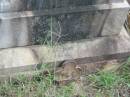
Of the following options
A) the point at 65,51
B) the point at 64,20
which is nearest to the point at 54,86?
the point at 65,51

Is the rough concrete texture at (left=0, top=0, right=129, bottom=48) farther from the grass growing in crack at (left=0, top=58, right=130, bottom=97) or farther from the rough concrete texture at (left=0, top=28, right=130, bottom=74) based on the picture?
the grass growing in crack at (left=0, top=58, right=130, bottom=97)

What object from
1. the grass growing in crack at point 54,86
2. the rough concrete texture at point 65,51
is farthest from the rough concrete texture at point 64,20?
the grass growing in crack at point 54,86

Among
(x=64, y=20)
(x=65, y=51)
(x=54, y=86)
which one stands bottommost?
(x=54, y=86)

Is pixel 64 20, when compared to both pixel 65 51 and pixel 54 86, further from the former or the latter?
pixel 54 86

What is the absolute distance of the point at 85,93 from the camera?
3137mm

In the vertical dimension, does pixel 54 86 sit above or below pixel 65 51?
below

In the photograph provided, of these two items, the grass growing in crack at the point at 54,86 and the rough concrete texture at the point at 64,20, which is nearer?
the rough concrete texture at the point at 64,20

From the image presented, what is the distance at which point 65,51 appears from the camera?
313 centimetres

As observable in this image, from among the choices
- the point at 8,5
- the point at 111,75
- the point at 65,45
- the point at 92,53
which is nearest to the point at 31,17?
the point at 8,5

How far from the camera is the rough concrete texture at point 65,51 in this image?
9.73 ft

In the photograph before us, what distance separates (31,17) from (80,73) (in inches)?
31.4

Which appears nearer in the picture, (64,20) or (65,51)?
(64,20)

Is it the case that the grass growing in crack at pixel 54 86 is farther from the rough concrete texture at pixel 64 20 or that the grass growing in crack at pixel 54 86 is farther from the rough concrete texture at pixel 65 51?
the rough concrete texture at pixel 64 20

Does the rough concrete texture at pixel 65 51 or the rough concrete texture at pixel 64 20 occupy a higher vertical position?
the rough concrete texture at pixel 64 20
